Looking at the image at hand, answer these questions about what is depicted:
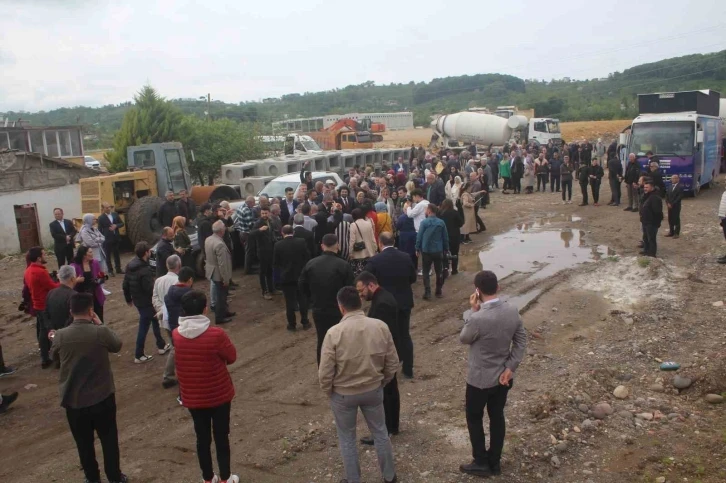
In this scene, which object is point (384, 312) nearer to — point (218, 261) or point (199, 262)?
point (218, 261)

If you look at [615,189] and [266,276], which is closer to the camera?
[266,276]

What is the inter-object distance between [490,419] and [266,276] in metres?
7.18

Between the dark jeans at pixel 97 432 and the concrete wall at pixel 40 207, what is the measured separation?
42.7 ft

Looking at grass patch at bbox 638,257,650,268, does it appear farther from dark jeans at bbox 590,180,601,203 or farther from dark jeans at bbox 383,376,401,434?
dark jeans at bbox 590,180,601,203

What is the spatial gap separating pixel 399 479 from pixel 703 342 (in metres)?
5.04

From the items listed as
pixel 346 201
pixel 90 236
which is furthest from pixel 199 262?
pixel 346 201

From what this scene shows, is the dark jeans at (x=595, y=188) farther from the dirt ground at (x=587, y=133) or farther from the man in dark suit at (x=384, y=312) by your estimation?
the dirt ground at (x=587, y=133)

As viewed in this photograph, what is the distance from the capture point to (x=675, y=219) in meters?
14.4

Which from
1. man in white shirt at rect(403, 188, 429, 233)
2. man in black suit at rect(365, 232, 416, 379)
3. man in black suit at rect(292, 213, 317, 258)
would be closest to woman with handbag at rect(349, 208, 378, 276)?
man in black suit at rect(292, 213, 317, 258)

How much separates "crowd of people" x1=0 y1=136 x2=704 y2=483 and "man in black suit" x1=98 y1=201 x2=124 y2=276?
34 mm

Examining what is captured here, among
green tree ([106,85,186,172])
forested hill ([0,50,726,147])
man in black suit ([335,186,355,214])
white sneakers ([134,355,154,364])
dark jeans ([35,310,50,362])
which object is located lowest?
white sneakers ([134,355,154,364])

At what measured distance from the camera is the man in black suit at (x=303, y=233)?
1043cm

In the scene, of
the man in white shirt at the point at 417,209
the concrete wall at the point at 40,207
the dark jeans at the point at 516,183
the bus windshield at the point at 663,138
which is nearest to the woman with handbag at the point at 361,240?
the man in white shirt at the point at 417,209

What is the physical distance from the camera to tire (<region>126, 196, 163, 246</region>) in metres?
15.2
